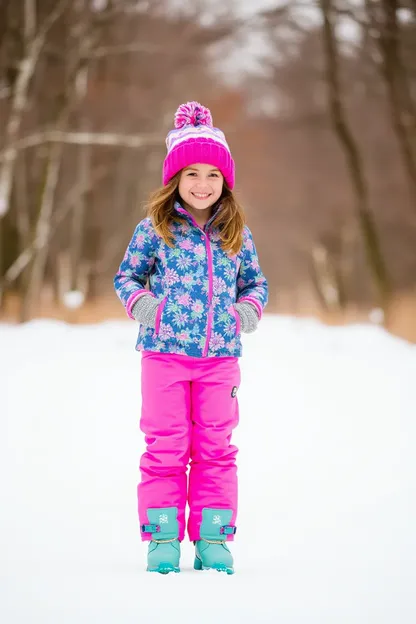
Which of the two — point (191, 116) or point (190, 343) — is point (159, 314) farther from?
point (191, 116)

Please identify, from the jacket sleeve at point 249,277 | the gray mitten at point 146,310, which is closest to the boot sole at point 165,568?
the gray mitten at point 146,310

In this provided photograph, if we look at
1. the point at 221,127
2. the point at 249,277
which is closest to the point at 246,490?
the point at 249,277

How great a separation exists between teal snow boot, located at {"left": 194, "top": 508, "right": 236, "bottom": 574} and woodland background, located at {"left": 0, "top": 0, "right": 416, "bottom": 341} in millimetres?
6636

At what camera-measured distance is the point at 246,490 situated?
14.0ft

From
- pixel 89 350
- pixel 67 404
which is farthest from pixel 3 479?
pixel 89 350

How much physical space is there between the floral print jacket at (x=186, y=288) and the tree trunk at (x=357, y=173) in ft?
24.1

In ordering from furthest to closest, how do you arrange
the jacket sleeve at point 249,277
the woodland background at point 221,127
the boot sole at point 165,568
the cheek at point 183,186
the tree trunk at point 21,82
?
the woodland background at point 221,127 → the tree trunk at point 21,82 → the jacket sleeve at point 249,277 → the cheek at point 183,186 → the boot sole at point 165,568

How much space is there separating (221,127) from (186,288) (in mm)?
12182

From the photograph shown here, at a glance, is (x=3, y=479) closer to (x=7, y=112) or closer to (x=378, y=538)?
(x=378, y=538)

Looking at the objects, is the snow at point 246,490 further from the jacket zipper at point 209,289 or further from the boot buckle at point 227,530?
the jacket zipper at point 209,289

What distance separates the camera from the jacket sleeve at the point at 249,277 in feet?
10.3

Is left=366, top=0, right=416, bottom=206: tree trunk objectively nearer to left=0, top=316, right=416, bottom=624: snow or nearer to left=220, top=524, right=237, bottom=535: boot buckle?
left=0, top=316, right=416, bottom=624: snow

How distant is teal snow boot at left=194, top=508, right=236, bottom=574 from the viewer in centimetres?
293

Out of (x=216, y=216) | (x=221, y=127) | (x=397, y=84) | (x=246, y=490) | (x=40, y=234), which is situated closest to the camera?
(x=216, y=216)
